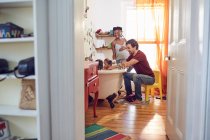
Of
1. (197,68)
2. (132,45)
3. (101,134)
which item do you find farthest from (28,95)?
(132,45)

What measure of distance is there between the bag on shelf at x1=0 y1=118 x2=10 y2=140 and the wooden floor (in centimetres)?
136

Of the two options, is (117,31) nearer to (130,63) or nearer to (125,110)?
(130,63)

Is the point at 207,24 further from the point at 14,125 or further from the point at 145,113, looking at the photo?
the point at 145,113

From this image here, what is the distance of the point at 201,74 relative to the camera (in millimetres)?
1262

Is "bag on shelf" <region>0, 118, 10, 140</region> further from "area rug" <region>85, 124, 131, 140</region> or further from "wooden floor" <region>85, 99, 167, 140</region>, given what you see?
"wooden floor" <region>85, 99, 167, 140</region>

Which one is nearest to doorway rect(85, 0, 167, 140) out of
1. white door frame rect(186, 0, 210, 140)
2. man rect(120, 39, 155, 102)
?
man rect(120, 39, 155, 102)

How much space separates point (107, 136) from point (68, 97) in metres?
1.24

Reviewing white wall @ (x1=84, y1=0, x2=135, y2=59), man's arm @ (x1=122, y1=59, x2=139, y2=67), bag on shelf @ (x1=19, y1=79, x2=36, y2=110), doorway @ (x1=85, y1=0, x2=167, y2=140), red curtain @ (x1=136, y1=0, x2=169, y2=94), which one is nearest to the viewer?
bag on shelf @ (x1=19, y1=79, x2=36, y2=110)

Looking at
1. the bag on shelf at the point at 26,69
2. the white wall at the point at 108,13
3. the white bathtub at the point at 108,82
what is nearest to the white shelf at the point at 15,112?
the bag on shelf at the point at 26,69

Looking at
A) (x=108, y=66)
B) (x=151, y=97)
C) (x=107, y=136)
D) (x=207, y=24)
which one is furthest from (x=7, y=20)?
(x=151, y=97)

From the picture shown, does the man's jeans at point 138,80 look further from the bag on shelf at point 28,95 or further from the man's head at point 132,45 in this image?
the bag on shelf at point 28,95

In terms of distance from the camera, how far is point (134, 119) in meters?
2.98

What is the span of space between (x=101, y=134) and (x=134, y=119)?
27.8 inches

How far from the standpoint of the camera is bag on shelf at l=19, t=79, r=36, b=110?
4.52 ft
